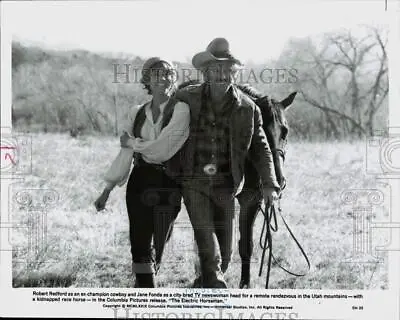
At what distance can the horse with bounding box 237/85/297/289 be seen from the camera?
533 centimetres

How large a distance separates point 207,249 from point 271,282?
29.8 inches

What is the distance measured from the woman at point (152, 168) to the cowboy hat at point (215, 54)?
0.80 feet

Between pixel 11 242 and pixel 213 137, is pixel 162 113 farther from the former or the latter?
pixel 11 242

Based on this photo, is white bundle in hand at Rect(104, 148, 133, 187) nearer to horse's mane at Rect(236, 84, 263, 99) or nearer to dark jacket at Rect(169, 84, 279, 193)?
dark jacket at Rect(169, 84, 279, 193)

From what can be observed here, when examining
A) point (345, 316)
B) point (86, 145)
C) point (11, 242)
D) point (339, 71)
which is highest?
point (339, 71)

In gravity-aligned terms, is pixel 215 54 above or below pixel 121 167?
above

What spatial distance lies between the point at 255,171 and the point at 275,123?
1.38ft

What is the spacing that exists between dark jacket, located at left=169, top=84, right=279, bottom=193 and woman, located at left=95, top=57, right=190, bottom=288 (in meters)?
0.09

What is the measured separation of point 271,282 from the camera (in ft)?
18.4

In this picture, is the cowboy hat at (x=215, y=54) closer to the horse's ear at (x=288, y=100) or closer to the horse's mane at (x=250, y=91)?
the horse's mane at (x=250, y=91)

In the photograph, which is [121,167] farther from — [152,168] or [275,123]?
[275,123]

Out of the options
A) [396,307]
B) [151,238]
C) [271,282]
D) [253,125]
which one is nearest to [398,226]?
[396,307]

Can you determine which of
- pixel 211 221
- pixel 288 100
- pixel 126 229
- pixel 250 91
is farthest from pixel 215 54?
pixel 126 229

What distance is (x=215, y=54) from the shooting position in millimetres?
5340
